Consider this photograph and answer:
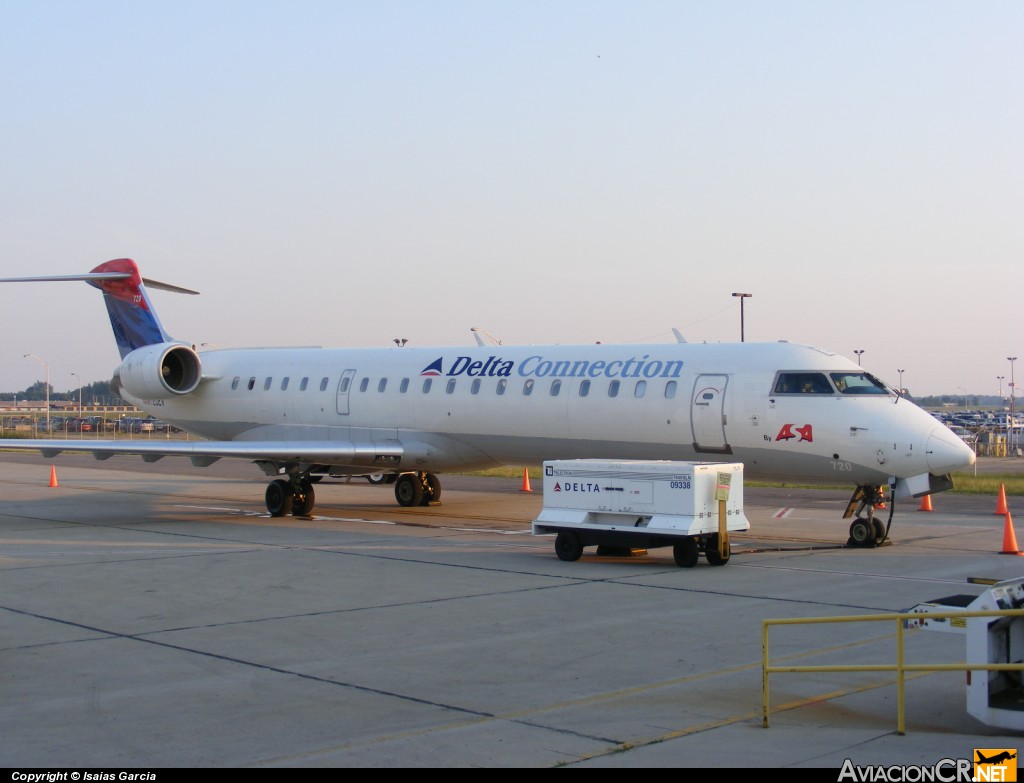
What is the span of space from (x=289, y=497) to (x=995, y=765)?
1757 centimetres

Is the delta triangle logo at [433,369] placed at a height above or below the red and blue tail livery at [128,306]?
below

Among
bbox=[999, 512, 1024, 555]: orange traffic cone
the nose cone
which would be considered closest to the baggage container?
the nose cone

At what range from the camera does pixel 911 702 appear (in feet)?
25.2

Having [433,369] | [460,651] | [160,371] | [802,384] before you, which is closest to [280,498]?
[433,369]

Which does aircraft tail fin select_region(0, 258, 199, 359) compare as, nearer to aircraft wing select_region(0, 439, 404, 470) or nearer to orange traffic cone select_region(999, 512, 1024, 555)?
aircraft wing select_region(0, 439, 404, 470)

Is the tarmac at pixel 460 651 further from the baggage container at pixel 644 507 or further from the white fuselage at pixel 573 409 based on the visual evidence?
the white fuselage at pixel 573 409

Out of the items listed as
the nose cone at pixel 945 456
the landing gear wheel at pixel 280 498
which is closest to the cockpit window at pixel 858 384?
the nose cone at pixel 945 456

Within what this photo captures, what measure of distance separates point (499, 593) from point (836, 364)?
740cm

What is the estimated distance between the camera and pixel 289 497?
21.8m

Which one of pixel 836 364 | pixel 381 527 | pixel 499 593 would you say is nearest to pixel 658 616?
pixel 499 593

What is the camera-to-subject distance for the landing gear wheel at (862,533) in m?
16.5

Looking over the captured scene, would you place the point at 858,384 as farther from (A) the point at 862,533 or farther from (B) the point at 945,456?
(A) the point at 862,533

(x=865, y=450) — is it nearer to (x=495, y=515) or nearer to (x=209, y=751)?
(x=495, y=515)

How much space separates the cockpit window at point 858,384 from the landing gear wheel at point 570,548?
4714 mm
